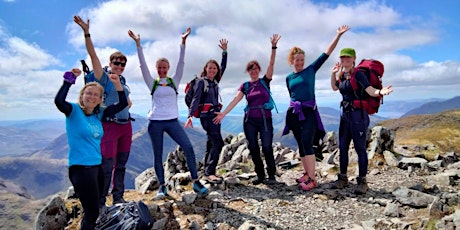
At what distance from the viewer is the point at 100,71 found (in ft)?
27.1

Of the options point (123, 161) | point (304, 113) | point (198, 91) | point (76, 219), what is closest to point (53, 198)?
point (76, 219)

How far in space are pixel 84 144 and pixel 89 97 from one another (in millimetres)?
1065

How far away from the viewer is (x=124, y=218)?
7734mm

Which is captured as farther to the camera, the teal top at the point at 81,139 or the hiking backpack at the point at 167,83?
the hiking backpack at the point at 167,83

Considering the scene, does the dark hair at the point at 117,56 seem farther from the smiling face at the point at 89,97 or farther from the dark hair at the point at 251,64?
the dark hair at the point at 251,64

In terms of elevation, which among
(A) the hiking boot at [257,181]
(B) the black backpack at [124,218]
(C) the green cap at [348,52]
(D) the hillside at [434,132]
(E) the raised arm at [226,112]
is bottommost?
(D) the hillside at [434,132]

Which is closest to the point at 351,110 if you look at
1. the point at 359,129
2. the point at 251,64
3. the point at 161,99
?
the point at 359,129

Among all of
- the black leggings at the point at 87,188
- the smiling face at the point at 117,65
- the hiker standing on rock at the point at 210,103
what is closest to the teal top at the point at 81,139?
the black leggings at the point at 87,188

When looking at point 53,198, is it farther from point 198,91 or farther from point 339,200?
point 339,200

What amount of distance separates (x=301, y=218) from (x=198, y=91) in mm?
5701

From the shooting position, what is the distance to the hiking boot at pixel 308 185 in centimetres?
1209

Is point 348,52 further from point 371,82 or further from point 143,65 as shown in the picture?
point 143,65

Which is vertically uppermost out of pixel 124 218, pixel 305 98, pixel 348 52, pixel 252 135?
pixel 348 52

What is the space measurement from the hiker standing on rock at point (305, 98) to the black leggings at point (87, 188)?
24.0 ft
